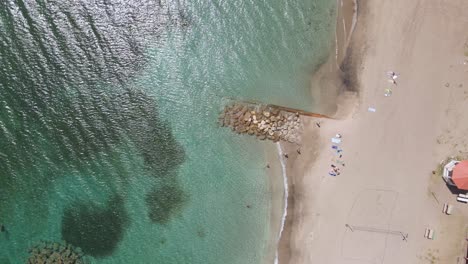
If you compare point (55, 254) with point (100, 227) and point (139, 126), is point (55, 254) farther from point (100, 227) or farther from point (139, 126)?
point (139, 126)

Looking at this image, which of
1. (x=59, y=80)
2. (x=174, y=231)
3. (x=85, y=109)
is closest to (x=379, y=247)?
(x=174, y=231)

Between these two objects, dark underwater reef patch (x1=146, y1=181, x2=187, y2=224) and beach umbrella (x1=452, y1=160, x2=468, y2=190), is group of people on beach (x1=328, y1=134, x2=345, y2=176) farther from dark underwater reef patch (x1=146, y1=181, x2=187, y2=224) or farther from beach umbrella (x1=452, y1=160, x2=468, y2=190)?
dark underwater reef patch (x1=146, y1=181, x2=187, y2=224)

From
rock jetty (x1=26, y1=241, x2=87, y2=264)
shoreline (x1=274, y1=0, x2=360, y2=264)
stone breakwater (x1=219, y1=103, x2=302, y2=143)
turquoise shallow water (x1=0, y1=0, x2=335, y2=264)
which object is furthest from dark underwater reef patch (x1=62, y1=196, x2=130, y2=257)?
shoreline (x1=274, y1=0, x2=360, y2=264)

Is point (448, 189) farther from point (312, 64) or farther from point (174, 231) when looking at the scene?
point (174, 231)

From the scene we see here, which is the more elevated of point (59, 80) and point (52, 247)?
point (59, 80)

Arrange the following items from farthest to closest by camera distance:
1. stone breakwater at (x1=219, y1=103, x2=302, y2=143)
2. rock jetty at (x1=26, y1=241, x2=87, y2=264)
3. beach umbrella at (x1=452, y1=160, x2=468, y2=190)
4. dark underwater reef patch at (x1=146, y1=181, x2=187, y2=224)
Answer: rock jetty at (x1=26, y1=241, x2=87, y2=264)
dark underwater reef patch at (x1=146, y1=181, x2=187, y2=224)
stone breakwater at (x1=219, y1=103, x2=302, y2=143)
beach umbrella at (x1=452, y1=160, x2=468, y2=190)

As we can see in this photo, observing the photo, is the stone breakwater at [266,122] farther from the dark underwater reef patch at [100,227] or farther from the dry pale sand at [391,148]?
the dark underwater reef patch at [100,227]
